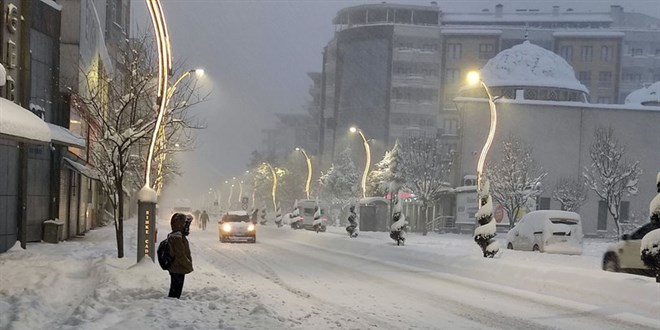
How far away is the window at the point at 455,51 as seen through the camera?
9800 centimetres

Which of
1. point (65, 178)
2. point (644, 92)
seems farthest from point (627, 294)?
point (644, 92)

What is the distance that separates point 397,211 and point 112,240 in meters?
12.0

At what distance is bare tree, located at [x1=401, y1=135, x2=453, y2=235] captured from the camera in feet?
176

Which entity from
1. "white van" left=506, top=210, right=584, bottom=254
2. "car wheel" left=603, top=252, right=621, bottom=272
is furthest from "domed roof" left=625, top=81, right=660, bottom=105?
"car wheel" left=603, top=252, right=621, bottom=272

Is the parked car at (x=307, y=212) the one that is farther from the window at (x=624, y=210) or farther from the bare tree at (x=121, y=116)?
the bare tree at (x=121, y=116)

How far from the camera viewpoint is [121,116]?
20.4m

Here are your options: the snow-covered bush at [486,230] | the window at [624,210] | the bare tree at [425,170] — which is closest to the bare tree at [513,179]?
the bare tree at [425,170]

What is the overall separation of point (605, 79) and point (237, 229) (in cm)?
7901

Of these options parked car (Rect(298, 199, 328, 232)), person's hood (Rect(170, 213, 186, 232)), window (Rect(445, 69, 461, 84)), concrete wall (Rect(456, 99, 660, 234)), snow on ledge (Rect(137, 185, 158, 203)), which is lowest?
parked car (Rect(298, 199, 328, 232))

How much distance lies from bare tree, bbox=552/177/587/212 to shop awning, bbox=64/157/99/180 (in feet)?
121

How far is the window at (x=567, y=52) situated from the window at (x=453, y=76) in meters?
15.7

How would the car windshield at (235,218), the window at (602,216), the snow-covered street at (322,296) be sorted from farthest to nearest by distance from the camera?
the window at (602,216), the car windshield at (235,218), the snow-covered street at (322,296)

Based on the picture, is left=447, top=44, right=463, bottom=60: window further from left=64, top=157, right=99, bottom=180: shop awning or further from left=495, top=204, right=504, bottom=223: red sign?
left=64, top=157, right=99, bottom=180: shop awning

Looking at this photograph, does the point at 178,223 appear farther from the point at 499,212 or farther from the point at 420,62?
the point at 420,62
